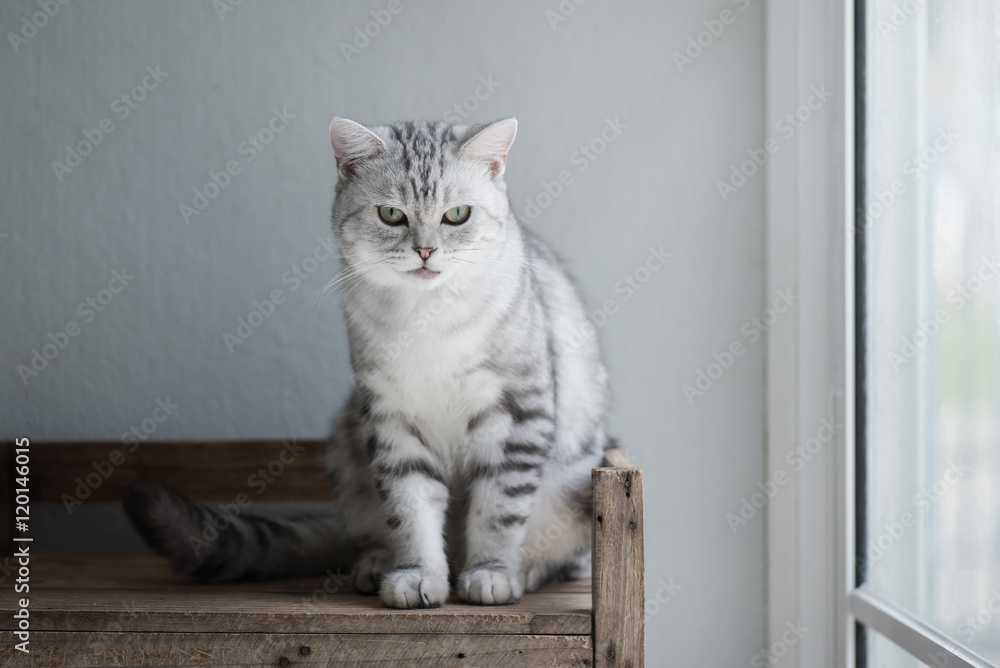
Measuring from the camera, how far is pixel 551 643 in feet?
3.51

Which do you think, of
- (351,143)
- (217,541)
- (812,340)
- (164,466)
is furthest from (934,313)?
(164,466)

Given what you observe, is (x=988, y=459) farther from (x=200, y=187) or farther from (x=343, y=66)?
(x=200, y=187)

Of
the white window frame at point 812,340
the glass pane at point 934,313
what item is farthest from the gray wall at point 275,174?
the glass pane at point 934,313

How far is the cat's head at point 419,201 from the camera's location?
3.87 feet

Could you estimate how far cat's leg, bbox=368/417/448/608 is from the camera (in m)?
1.19

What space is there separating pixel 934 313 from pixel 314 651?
1130 millimetres

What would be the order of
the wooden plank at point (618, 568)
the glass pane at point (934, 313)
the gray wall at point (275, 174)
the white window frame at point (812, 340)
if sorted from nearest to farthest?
the wooden plank at point (618, 568), the glass pane at point (934, 313), the white window frame at point (812, 340), the gray wall at point (275, 174)

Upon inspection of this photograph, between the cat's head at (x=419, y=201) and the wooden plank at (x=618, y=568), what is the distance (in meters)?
0.39

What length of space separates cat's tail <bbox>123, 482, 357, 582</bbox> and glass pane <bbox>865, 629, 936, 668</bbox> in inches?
40.8

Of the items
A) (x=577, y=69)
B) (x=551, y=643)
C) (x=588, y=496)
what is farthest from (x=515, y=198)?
(x=551, y=643)

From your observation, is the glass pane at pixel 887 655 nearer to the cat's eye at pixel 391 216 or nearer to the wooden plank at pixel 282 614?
the wooden plank at pixel 282 614

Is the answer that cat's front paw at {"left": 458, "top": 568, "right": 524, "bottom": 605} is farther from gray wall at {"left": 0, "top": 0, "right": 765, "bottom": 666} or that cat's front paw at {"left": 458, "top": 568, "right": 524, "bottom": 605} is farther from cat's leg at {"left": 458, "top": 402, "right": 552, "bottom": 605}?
gray wall at {"left": 0, "top": 0, "right": 765, "bottom": 666}

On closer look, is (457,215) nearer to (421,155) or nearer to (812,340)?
(421,155)

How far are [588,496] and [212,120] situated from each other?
1179mm
